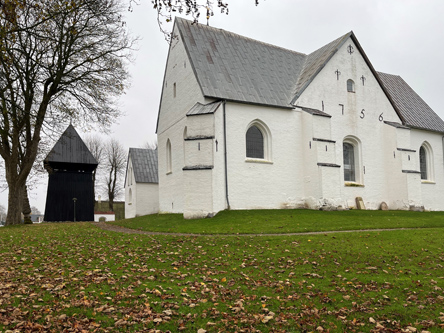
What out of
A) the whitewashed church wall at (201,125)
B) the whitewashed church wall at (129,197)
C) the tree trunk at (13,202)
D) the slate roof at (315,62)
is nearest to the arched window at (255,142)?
the whitewashed church wall at (201,125)

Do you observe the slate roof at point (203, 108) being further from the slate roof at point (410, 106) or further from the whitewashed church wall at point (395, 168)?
the slate roof at point (410, 106)

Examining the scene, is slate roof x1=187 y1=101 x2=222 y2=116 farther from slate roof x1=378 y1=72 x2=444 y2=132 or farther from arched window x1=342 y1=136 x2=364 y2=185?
slate roof x1=378 y1=72 x2=444 y2=132

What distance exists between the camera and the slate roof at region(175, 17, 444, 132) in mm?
21594

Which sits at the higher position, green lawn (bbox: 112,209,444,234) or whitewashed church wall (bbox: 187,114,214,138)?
whitewashed church wall (bbox: 187,114,214,138)

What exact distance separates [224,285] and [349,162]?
18.5 meters

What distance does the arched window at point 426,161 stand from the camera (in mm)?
28516

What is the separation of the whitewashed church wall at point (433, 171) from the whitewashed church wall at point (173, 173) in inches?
606

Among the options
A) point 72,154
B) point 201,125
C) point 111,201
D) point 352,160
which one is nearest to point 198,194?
point 201,125

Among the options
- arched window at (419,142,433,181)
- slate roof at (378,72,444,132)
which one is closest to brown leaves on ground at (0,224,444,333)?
arched window at (419,142,433,181)

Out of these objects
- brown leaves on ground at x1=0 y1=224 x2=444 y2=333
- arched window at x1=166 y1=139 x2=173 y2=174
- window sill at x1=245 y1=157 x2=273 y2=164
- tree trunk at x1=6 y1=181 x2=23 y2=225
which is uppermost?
arched window at x1=166 y1=139 x2=173 y2=174

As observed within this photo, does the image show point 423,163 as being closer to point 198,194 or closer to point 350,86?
point 350,86

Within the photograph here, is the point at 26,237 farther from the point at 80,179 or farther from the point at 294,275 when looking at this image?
the point at 80,179

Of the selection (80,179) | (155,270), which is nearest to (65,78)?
(80,179)

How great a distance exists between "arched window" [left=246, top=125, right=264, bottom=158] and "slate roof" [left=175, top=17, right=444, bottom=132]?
5.03ft
